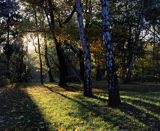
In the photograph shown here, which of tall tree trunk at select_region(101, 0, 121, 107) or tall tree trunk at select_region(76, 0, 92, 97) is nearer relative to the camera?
tall tree trunk at select_region(101, 0, 121, 107)

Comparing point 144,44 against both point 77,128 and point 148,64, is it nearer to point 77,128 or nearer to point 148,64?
point 148,64

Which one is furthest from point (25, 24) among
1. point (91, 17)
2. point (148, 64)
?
point (148, 64)

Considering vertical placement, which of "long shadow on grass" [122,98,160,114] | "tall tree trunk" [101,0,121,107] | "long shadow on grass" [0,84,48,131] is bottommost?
"long shadow on grass" [0,84,48,131]

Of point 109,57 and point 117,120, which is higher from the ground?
point 109,57

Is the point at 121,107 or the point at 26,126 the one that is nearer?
the point at 26,126

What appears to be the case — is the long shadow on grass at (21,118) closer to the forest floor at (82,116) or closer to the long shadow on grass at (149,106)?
the forest floor at (82,116)

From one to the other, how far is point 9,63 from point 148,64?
2235 centimetres

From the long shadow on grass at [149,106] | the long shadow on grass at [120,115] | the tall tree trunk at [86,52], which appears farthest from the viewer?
the tall tree trunk at [86,52]

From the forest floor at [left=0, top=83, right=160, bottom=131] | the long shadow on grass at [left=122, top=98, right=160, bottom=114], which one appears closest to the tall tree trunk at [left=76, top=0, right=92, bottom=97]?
the forest floor at [left=0, top=83, right=160, bottom=131]

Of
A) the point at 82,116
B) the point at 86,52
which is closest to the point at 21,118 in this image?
the point at 82,116

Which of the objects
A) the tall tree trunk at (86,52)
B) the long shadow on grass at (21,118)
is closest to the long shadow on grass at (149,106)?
the tall tree trunk at (86,52)

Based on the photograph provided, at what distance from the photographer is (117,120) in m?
10.5

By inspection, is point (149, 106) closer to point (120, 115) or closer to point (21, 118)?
point (120, 115)

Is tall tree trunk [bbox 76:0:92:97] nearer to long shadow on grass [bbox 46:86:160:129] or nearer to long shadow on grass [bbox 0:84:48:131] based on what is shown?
long shadow on grass [bbox 46:86:160:129]
